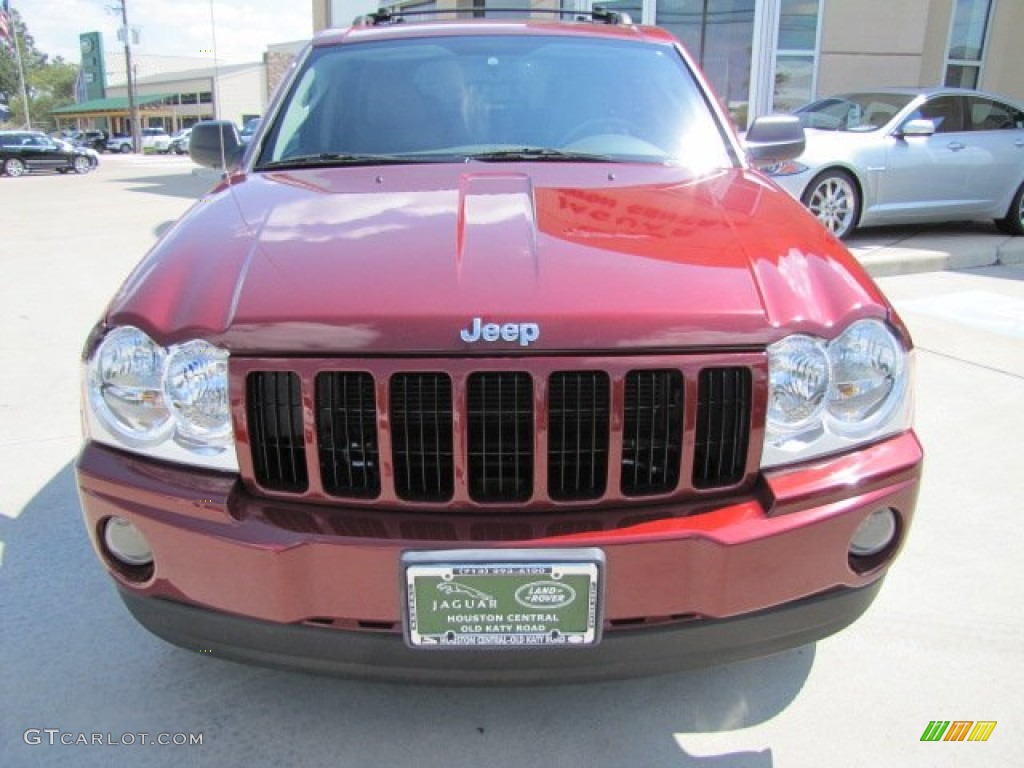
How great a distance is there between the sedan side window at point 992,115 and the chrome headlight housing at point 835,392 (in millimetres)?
8021

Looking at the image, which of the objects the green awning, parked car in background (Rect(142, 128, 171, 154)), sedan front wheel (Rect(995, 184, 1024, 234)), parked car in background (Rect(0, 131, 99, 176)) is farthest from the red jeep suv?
the green awning

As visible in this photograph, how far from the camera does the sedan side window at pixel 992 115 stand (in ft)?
27.9

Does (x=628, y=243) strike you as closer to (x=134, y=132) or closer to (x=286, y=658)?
(x=286, y=658)

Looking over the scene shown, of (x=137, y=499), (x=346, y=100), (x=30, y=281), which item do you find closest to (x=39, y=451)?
(x=346, y=100)

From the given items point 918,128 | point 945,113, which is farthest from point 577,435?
point 945,113

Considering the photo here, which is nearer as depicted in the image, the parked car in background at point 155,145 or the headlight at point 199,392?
the headlight at point 199,392

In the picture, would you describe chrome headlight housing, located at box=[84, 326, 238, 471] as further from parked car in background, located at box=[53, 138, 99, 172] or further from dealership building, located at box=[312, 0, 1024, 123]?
parked car in background, located at box=[53, 138, 99, 172]

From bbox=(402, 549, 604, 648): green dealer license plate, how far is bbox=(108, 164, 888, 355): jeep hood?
422 millimetres

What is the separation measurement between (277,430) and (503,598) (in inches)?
23.7

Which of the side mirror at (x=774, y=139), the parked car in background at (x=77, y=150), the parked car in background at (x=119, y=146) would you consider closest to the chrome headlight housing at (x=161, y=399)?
the side mirror at (x=774, y=139)

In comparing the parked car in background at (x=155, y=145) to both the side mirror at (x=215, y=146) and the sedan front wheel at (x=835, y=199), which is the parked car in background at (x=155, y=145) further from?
the side mirror at (x=215, y=146)

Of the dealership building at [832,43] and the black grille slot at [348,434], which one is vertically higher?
the dealership building at [832,43]

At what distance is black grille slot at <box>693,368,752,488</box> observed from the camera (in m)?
1.79

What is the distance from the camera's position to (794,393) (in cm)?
183
